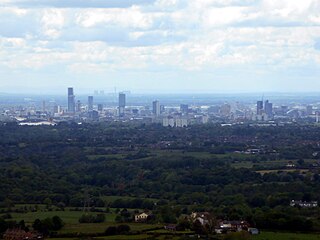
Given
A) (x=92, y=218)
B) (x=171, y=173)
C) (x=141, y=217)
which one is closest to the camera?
(x=92, y=218)

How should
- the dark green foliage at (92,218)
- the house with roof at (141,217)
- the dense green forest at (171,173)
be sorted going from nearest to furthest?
the dark green foliage at (92,218), the house with roof at (141,217), the dense green forest at (171,173)

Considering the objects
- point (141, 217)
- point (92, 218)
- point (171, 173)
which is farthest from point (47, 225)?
point (171, 173)

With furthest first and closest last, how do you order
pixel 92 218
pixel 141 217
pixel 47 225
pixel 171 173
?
1. pixel 171 173
2. pixel 141 217
3. pixel 92 218
4. pixel 47 225

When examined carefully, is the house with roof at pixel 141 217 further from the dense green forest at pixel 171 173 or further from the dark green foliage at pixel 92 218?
the dark green foliage at pixel 92 218

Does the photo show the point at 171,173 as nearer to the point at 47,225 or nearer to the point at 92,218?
the point at 92,218

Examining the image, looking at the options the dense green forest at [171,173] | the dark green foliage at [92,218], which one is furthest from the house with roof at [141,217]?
the dark green foliage at [92,218]

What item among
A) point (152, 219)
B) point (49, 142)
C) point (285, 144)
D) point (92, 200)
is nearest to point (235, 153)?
point (285, 144)

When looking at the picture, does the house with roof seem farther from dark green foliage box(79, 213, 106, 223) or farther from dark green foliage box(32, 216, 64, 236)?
dark green foliage box(32, 216, 64, 236)

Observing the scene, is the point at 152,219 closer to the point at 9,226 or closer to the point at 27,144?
the point at 9,226
